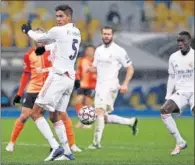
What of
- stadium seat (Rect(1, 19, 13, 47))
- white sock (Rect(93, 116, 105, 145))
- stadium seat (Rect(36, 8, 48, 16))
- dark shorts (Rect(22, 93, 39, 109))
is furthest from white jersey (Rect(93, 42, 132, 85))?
stadium seat (Rect(36, 8, 48, 16))

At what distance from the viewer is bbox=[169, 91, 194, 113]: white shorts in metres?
12.0

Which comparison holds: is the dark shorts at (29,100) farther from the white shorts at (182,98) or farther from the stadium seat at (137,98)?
the stadium seat at (137,98)

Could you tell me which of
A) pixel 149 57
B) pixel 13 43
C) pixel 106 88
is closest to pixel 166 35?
pixel 149 57

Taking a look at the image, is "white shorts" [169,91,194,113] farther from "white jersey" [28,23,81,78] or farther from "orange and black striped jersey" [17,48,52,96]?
"white jersey" [28,23,81,78]

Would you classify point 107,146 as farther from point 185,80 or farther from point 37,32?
point 37,32

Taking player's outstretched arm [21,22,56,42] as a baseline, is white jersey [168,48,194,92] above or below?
below

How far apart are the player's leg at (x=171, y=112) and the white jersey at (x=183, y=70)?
0.73 ft

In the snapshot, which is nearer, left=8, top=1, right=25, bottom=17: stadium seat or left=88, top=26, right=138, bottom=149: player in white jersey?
left=88, top=26, right=138, bottom=149: player in white jersey

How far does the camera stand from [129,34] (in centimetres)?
2566

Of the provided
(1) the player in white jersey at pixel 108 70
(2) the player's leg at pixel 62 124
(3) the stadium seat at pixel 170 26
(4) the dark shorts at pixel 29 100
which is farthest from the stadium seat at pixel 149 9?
(2) the player's leg at pixel 62 124

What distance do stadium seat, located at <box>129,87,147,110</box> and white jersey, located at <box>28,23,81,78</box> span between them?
1483 cm

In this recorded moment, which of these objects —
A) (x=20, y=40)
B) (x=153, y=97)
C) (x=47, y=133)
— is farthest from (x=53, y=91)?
(x=20, y=40)

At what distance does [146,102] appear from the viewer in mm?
25141

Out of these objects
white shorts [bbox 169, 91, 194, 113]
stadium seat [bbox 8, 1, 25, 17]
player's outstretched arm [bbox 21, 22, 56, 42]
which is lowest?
white shorts [bbox 169, 91, 194, 113]
